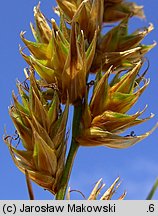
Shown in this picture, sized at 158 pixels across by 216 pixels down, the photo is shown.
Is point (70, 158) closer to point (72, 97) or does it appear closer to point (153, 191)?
point (72, 97)

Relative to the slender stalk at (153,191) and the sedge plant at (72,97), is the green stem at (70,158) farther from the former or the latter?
the slender stalk at (153,191)

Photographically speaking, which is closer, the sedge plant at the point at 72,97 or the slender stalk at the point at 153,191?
the slender stalk at the point at 153,191

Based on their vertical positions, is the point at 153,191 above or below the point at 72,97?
below

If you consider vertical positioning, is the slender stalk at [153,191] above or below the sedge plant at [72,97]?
below

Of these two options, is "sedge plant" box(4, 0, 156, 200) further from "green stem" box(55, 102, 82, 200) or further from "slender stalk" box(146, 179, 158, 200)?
"slender stalk" box(146, 179, 158, 200)

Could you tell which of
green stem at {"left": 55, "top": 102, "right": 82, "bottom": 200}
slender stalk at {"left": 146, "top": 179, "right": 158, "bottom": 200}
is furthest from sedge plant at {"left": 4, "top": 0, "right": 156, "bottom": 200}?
slender stalk at {"left": 146, "top": 179, "right": 158, "bottom": 200}

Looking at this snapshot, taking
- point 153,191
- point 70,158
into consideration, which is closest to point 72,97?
point 70,158

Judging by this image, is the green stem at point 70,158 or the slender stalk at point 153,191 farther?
the green stem at point 70,158

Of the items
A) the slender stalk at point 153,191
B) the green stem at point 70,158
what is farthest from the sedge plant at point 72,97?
the slender stalk at point 153,191
